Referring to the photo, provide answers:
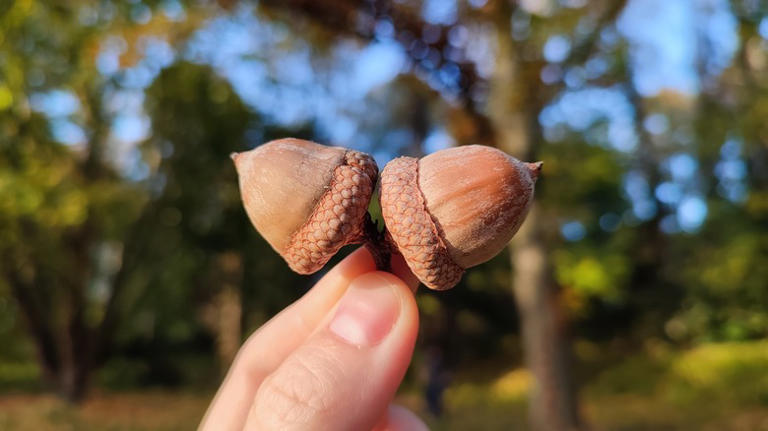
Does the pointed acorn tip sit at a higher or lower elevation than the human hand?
higher

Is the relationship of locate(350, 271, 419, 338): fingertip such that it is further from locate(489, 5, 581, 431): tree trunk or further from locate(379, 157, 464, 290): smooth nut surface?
locate(489, 5, 581, 431): tree trunk

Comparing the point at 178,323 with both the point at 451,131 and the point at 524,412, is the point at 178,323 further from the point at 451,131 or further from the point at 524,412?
the point at 451,131

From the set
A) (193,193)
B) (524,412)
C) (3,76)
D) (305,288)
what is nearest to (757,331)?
(524,412)

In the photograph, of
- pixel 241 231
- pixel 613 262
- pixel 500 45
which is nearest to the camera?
pixel 500 45

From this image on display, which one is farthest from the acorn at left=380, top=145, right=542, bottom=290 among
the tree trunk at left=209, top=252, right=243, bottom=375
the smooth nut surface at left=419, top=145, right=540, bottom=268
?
the tree trunk at left=209, top=252, right=243, bottom=375

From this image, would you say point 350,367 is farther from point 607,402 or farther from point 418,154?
point 607,402

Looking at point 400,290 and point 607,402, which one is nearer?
point 400,290

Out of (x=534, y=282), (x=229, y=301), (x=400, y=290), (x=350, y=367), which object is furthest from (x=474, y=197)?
(x=229, y=301)
